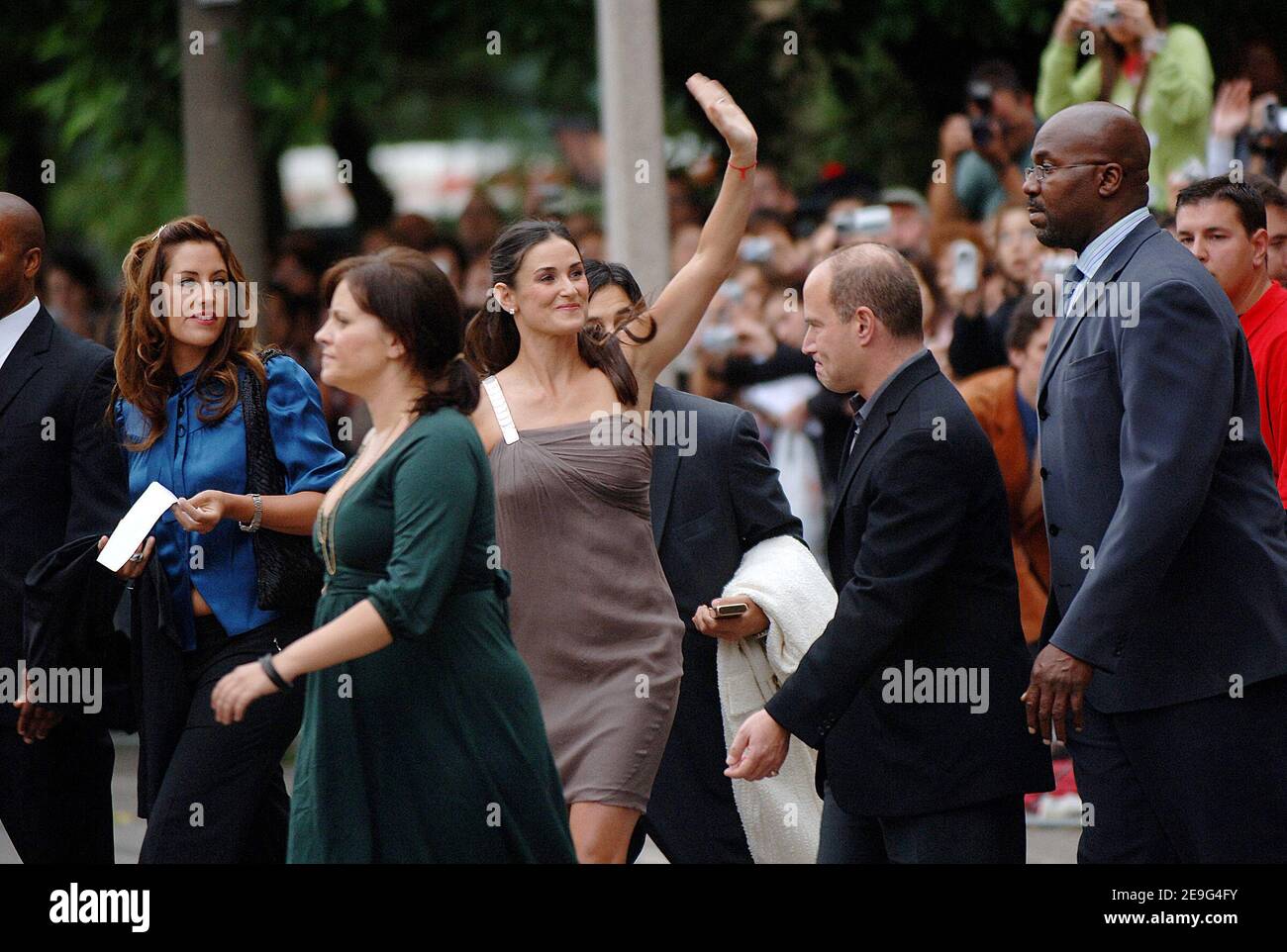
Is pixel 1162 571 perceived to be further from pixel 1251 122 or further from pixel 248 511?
pixel 1251 122

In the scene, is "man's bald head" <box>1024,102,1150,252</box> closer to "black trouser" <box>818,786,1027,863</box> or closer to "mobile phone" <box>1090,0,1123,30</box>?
"black trouser" <box>818,786,1027,863</box>

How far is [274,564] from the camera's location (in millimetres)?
5188

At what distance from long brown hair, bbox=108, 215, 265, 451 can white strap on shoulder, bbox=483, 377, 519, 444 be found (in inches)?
25.5

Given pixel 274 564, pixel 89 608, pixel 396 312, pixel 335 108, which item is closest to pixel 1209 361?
pixel 396 312

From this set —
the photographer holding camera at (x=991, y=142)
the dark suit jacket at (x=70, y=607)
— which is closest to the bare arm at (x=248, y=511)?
the dark suit jacket at (x=70, y=607)

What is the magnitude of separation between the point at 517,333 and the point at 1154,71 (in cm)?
447

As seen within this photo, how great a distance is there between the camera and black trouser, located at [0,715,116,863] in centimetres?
567

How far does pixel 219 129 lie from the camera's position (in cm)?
1157

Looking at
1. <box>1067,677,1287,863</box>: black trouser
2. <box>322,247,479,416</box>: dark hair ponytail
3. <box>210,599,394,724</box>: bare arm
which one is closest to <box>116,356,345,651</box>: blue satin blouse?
<box>322,247,479,416</box>: dark hair ponytail

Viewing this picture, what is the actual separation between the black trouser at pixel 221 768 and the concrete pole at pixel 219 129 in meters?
6.53

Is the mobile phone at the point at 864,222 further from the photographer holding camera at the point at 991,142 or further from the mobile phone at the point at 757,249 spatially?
the mobile phone at the point at 757,249

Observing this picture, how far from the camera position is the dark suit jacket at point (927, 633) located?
15.5 feet

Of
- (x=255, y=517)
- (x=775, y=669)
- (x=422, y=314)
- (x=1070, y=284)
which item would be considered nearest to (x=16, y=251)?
(x=255, y=517)
